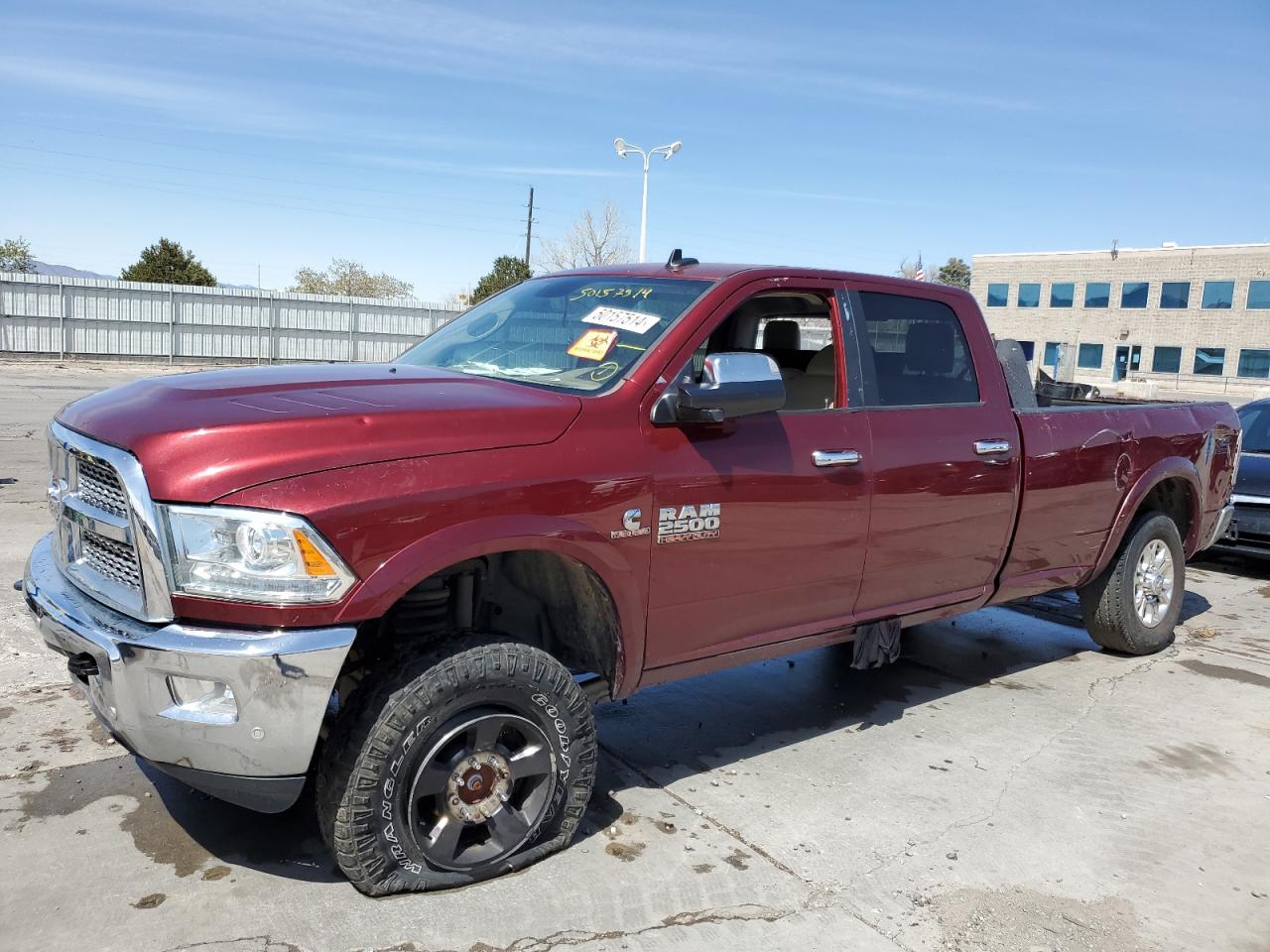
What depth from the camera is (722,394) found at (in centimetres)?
351

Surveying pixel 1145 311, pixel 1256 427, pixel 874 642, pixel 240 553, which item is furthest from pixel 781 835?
pixel 1145 311

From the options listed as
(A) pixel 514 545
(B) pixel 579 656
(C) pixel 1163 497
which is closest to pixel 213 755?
(A) pixel 514 545

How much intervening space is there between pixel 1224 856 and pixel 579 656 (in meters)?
2.45

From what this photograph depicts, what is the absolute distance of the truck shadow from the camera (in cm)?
352

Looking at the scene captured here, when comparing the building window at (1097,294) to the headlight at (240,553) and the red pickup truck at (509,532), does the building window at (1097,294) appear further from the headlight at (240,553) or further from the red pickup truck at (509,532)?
the headlight at (240,553)

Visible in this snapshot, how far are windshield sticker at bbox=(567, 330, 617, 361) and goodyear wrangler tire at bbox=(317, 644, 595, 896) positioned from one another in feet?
3.76

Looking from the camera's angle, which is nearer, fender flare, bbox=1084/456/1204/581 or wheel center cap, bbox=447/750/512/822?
wheel center cap, bbox=447/750/512/822

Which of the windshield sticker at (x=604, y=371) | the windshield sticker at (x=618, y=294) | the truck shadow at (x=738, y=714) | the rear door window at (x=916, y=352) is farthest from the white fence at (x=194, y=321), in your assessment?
the windshield sticker at (x=604, y=371)

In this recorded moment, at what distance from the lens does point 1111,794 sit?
13.9 ft

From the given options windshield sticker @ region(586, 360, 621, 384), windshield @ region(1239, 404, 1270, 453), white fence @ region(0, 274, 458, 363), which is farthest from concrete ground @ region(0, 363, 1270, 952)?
white fence @ region(0, 274, 458, 363)

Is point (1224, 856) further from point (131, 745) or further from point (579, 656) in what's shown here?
point (131, 745)

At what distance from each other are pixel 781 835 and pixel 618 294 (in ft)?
7.08

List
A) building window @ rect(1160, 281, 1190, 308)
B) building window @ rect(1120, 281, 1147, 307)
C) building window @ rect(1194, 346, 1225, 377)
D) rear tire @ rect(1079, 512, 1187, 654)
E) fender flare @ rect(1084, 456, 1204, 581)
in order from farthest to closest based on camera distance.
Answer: building window @ rect(1120, 281, 1147, 307), building window @ rect(1160, 281, 1190, 308), building window @ rect(1194, 346, 1225, 377), rear tire @ rect(1079, 512, 1187, 654), fender flare @ rect(1084, 456, 1204, 581)

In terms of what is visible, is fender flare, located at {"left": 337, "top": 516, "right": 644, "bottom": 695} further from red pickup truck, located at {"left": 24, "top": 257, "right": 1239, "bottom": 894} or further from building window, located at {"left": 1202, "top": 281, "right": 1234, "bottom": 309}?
building window, located at {"left": 1202, "top": 281, "right": 1234, "bottom": 309}
